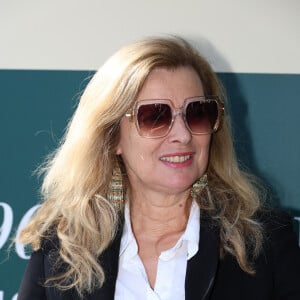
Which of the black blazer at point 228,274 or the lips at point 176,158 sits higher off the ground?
the lips at point 176,158

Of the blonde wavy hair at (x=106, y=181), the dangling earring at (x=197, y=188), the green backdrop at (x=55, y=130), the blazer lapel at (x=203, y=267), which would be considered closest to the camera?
the blazer lapel at (x=203, y=267)

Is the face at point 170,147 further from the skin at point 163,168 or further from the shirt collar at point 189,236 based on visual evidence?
the shirt collar at point 189,236

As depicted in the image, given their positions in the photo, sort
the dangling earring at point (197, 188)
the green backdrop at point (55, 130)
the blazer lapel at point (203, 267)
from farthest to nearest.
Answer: the green backdrop at point (55, 130)
the dangling earring at point (197, 188)
the blazer lapel at point (203, 267)

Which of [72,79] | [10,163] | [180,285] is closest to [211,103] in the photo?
[180,285]

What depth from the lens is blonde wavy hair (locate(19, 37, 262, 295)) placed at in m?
1.48

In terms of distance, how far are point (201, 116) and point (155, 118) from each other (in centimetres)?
14

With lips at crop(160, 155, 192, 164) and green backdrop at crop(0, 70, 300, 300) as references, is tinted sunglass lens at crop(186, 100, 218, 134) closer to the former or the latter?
lips at crop(160, 155, 192, 164)

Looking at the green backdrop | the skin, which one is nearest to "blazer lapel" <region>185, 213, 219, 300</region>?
the skin

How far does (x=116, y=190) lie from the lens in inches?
65.9

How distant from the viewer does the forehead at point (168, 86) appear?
4.83ft

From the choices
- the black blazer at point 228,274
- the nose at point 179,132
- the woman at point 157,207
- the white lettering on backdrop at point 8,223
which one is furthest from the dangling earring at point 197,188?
the white lettering on backdrop at point 8,223

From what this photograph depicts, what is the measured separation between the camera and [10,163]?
2.01 meters

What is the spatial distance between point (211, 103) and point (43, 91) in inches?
30.8

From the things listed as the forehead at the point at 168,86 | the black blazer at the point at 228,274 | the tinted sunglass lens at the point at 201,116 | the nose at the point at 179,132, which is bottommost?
the black blazer at the point at 228,274
